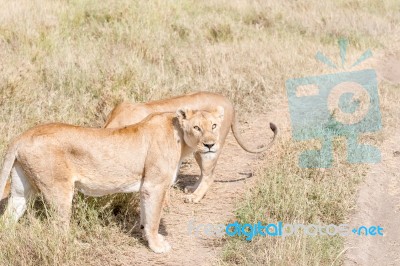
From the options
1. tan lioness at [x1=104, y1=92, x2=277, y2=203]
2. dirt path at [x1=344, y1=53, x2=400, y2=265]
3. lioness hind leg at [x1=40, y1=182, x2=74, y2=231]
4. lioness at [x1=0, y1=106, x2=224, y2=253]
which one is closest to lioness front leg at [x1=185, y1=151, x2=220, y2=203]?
tan lioness at [x1=104, y1=92, x2=277, y2=203]

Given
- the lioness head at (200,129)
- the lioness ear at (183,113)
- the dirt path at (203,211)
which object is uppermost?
the lioness ear at (183,113)

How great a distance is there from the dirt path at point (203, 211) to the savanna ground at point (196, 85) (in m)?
0.02

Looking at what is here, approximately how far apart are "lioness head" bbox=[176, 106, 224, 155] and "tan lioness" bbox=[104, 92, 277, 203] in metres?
0.83

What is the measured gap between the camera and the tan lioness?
18.4 feet

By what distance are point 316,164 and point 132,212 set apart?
209cm

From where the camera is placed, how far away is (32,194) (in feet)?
15.3

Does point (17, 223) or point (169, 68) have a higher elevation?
point (169, 68)

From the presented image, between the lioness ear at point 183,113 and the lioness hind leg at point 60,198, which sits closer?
the lioness hind leg at point 60,198

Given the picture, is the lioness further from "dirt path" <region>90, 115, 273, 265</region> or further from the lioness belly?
"dirt path" <region>90, 115, 273, 265</region>

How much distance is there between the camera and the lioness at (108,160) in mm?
4352

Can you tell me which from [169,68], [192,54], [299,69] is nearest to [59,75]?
[169,68]

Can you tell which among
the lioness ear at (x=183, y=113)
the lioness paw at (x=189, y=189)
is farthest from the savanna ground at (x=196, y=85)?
the lioness ear at (x=183, y=113)

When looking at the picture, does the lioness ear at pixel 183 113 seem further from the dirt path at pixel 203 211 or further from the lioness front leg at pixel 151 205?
the dirt path at pixel 203 211

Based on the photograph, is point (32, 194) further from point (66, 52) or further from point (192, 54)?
point (192, 54)
